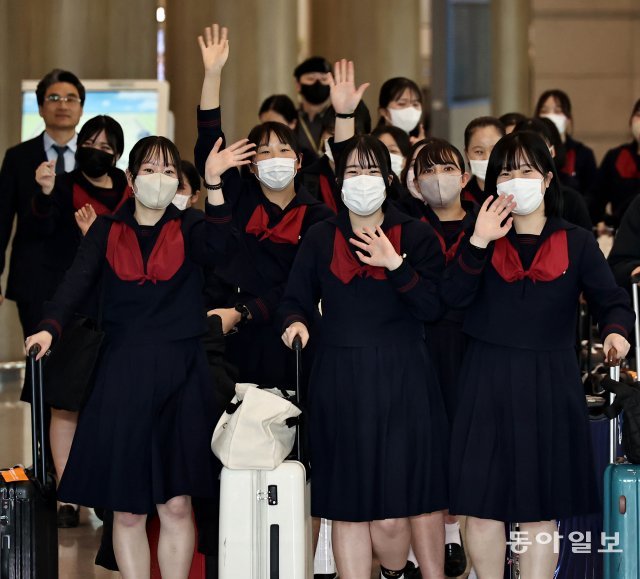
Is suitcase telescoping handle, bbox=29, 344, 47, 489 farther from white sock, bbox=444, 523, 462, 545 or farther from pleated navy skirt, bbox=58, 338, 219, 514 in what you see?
white sock, bbox=444, 523, 462, 545

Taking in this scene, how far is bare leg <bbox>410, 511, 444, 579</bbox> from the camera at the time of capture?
18.7 feet

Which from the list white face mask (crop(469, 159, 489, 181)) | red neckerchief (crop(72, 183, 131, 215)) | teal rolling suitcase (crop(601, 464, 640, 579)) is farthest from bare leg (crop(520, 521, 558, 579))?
red neckerchief (crop(72, 183, 131, 215))

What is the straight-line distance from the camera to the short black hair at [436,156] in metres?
6.04

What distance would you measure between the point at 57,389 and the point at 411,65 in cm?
918

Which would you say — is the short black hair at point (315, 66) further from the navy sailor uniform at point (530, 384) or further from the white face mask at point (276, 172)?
the navy sailor uniform at point (530, 384)

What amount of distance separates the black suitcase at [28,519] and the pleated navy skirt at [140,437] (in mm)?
127

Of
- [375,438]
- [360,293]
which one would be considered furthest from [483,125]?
[375,438]

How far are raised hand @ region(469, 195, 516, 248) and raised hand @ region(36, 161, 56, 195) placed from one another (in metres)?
2.72

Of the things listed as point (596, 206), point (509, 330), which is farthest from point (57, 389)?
point (596, 206)

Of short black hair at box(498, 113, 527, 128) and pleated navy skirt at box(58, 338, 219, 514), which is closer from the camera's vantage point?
pleated navy skirt at box(58, 338, 219, 514)

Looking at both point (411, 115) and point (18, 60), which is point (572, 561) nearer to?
point (411, 115)

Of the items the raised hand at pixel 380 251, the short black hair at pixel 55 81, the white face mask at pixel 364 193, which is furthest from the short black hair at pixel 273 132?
the short black hair at pixel 55 81

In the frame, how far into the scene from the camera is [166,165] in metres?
5.60

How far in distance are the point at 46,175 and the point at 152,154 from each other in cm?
166
